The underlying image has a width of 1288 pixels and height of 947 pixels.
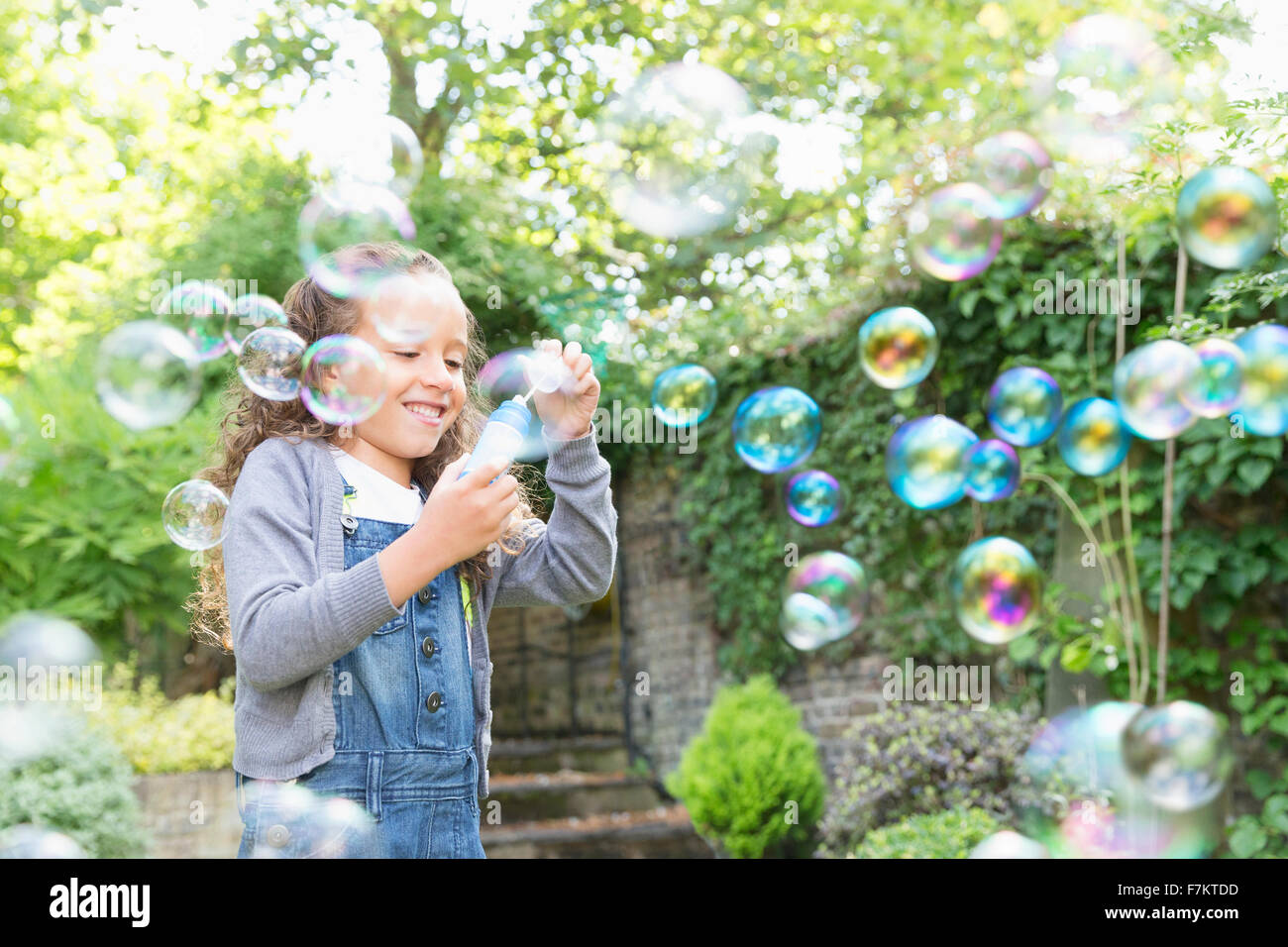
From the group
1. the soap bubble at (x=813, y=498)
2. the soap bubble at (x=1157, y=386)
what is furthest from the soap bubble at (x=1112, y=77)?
the soap bubble at (x=813, y=498)

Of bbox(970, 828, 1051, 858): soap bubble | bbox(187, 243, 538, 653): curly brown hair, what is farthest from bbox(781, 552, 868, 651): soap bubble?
bbox(187, 243, 538, 653): curly brown hair

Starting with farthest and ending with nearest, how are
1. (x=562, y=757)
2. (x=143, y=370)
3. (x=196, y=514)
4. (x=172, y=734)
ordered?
(x=562, y=757) < (x=172, y=734) < (x=143, y=370) < (x=196, y=514)

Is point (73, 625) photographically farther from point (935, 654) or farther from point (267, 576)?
point (267, 576)

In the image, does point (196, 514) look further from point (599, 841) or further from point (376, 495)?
point (599, 841)

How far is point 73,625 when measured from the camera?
5562 millimetres

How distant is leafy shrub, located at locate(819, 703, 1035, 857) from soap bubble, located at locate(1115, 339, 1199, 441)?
1.63m

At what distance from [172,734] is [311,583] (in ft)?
13.8

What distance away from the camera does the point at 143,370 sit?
138 inches

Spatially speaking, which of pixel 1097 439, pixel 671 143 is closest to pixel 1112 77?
pixel 1097 439

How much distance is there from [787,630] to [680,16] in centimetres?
635

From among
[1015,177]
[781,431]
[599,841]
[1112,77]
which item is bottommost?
[599,841]

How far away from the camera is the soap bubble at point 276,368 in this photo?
193cm

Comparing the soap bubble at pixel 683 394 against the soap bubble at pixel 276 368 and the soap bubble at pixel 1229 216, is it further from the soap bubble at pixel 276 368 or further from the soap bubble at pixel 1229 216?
the soap bubble at pixel 276 368

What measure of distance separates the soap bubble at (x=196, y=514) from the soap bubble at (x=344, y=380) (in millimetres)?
573
